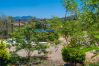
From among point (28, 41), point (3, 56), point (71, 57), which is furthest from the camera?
point (28, 41)

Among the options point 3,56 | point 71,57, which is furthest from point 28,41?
point 71,57

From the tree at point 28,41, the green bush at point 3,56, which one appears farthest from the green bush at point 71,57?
the green bush at point 3,56

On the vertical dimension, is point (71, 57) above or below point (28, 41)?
below

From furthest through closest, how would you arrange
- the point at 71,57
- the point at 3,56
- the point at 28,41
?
the point at 28,41
the point at 3,56
the point at 71,57

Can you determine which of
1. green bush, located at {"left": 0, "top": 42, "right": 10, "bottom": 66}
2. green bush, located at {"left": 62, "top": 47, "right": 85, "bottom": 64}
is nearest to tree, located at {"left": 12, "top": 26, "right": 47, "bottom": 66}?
green bush, located at {"left": 0, "top": 42, "right": 10, "bottom": 66}

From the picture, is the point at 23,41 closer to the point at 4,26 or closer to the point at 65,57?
the point at 65,57

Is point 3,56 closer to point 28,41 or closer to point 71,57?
point 28,41

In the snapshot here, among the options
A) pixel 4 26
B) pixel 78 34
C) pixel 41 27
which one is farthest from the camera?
pixel 4 26

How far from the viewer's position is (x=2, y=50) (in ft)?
47.4

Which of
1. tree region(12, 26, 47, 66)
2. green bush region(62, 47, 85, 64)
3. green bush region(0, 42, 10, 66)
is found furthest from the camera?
tree region(12, 26, 47, 66)

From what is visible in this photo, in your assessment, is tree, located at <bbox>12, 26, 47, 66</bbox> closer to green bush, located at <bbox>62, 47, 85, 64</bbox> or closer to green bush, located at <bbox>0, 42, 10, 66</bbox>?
green bush, located at <bbox>0, 42, 10, 66</bbox>

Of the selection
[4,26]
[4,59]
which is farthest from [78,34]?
[4,26]

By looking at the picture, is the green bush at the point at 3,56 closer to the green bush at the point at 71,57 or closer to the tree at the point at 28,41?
the tree at the point at 28,41

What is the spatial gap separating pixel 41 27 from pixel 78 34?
308 cm
